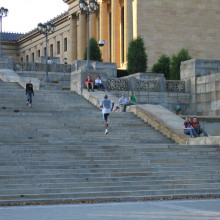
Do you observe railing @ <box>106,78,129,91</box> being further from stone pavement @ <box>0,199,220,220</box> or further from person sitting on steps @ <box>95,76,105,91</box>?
stone pavement @ <box>0,199,220,220</box>

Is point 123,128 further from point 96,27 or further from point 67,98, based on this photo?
point 96,27

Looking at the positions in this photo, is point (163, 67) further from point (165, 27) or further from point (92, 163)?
point (92, 163)

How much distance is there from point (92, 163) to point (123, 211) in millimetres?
4810

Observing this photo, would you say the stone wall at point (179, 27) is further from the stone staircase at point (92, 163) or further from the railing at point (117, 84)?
the stone staircase at point (92, 163)

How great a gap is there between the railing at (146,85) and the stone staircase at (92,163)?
11.1 meters

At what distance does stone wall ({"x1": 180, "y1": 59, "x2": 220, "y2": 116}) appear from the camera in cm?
3534

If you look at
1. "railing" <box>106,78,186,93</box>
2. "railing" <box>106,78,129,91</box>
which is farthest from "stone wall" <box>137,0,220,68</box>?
"railing" <box>106,78,129,91</box>

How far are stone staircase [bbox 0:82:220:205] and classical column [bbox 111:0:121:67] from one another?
1641 inches

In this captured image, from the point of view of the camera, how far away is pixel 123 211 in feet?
46.4

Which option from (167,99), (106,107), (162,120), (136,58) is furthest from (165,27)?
(106,107)

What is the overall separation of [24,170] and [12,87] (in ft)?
55.9

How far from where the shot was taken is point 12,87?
3419cm

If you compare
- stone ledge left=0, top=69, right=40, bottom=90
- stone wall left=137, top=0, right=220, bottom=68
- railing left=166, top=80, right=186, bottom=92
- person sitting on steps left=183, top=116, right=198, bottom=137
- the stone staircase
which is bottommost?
the stone staircase

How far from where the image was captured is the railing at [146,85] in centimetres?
3665
